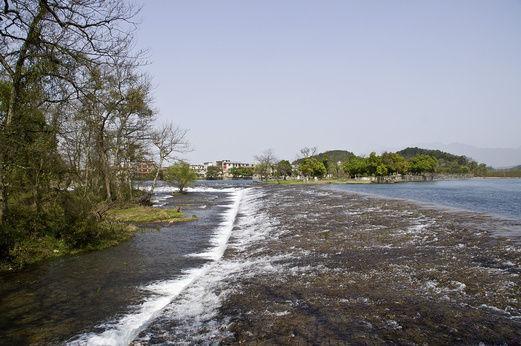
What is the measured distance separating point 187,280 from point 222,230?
1044 centimetres

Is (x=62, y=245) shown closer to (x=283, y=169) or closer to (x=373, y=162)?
(x=373, y=162)

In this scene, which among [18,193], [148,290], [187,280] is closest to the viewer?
[148,290]

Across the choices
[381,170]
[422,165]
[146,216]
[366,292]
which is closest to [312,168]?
[381,170]

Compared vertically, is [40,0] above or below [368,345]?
above

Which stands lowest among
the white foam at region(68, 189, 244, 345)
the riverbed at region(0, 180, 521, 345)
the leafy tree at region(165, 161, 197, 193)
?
the white foam at region(68, 189, 244, 345)

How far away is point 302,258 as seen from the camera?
12.3 metres

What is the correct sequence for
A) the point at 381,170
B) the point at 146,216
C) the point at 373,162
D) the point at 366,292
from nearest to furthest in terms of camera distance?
the point at 366,292 → the point at 146,216 → the point at 381,170 → the point at 373,162

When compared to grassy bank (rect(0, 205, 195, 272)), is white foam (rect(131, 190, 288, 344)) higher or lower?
lower

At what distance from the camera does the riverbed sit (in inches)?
268

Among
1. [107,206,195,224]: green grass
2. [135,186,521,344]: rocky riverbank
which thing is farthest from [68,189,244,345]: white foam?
[107,206,195,224]: green grass

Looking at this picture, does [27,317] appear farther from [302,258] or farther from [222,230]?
[222,230]

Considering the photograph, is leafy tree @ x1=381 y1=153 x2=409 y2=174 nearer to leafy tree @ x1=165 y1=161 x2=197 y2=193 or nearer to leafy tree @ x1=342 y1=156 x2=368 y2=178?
leafy tree @ x1=342 y1=156 x2=368 y2=178

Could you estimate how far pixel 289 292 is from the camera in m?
8.92

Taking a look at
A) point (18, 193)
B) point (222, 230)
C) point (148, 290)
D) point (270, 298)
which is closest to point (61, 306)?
point (148, 290)
